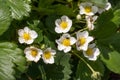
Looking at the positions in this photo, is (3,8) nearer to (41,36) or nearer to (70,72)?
(41,36)

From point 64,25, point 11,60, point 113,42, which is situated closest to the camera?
point 11,60

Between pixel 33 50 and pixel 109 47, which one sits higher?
pixel 33 50

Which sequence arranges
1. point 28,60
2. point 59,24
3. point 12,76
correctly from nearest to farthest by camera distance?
point 12,76
point 28,60
point 59,24

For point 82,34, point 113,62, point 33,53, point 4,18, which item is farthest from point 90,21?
point 4,18

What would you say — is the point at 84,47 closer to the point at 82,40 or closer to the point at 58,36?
the point at 82,40

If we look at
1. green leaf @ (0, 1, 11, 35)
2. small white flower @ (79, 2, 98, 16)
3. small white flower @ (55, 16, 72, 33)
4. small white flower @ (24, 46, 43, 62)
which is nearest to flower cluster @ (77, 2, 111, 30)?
small white flower @ (79, 2, 98, 16)

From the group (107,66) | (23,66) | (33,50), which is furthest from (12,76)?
(107,66)

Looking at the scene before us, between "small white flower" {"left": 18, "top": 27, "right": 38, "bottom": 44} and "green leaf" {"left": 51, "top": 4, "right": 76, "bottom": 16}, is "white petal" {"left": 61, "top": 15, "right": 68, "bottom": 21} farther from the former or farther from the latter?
"small white flower" {"left": 18, "top": 27, "right": 38, "bottom": 44}
